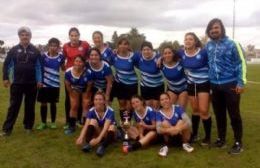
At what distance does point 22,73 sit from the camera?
9.26m

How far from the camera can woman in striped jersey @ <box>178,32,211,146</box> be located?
8.13m

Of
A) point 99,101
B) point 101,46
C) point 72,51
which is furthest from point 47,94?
point 99,101

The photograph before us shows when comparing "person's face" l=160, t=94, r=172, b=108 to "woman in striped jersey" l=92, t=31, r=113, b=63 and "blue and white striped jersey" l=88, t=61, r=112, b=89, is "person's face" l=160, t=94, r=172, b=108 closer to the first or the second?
"blue and white striped jersey" l=88, t=61, r=112, b=89

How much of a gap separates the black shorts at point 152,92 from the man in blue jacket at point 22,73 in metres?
2.25

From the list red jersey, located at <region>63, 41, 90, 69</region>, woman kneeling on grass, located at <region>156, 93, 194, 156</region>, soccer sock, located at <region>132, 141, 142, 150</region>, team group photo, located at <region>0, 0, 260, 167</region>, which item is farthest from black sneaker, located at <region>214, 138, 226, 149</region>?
red jersey, located at <region>63, 41, 90, 69</region>

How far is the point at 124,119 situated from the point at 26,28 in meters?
2.79

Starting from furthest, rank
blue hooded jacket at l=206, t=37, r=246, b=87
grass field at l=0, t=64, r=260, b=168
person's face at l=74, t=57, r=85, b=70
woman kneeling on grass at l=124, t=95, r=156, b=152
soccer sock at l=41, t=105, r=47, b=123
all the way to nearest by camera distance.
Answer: soccer sock at l=41, t=105, r=47, b=123 < person's face at l=74, t=57, r=85, b=70 < woman kneeling on grass at l=124, t=95, r=156, b=152 < blue hooded jacket at l=206, t=37, r=246, b=87 < grass field at l=0, t=64, r=260, b=168

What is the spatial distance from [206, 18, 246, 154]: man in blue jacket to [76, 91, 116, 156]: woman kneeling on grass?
2060 mm

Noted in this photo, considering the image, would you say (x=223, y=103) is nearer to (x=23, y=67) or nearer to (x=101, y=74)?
(x=101, y=74)

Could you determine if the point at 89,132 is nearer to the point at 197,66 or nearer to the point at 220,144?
the point at 197,66

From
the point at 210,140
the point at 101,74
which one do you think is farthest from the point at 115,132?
the point at 210,140

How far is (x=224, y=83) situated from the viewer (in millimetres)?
7832

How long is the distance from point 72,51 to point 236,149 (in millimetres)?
4016

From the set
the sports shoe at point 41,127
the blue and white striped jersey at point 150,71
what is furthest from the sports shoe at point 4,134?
the blue and white striped jersey at point 150,71
